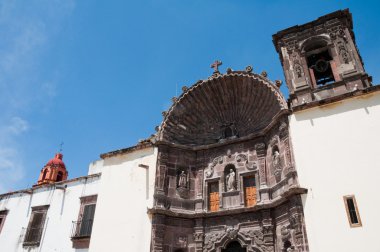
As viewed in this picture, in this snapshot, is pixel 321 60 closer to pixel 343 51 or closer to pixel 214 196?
pixel 343 51

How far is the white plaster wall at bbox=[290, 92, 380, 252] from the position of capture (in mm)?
9148

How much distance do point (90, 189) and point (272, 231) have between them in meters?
8.91

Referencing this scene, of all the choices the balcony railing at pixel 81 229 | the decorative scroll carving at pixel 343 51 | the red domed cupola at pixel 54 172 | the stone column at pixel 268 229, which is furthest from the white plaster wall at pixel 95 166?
the red domed cupola at pixel 54 172

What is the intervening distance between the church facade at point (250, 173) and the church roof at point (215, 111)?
1.9 inches

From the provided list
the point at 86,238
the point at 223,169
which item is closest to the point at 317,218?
the point at 223,169

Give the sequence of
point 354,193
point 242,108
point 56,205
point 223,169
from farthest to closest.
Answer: point 56,205, point 242,108, point 223,169, point 354,193

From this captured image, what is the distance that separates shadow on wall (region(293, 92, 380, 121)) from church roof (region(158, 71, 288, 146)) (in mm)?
2647

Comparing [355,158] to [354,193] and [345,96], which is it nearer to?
[354,193]

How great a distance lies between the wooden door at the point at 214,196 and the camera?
13.4m

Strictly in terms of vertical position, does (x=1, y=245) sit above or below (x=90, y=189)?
below

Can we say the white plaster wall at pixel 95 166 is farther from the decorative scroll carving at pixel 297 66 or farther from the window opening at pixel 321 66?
the window opening at pixel 321 66

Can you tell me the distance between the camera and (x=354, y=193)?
→ 9570mm

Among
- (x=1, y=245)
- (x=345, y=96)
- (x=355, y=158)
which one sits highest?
(x=345, y=96)

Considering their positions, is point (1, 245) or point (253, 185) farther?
point (1, 245)
